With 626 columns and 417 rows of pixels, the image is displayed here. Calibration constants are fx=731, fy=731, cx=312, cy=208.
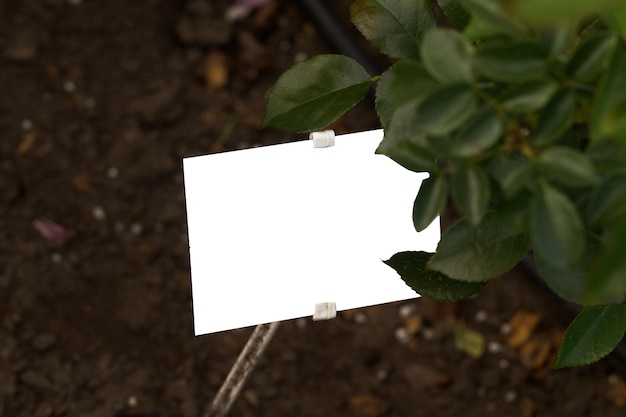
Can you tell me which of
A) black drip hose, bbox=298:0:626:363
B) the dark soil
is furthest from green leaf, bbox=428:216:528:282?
black drip hose, bbox=298:0:626:363

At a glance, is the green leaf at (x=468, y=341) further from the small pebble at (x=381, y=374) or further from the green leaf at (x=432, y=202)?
the green leaf at (x=432, y=202)

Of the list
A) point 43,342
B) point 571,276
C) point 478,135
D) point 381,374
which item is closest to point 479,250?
point 571,276

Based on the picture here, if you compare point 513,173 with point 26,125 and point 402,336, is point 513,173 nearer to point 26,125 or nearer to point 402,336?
point 402,336

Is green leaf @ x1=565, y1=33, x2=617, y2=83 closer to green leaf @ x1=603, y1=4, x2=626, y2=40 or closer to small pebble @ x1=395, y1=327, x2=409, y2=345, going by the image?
green leaf @ x1=603, y1=4, x2=626, y2=40

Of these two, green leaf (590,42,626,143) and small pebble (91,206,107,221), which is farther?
small pebble (91,206,107,221)

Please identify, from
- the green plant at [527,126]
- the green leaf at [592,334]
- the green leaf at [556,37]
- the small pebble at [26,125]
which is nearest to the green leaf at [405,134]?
the green plant at [527,126]

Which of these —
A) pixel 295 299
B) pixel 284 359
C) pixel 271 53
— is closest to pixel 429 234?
pixel 295 299

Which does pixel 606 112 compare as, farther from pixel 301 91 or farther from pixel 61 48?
pixel 61 48
